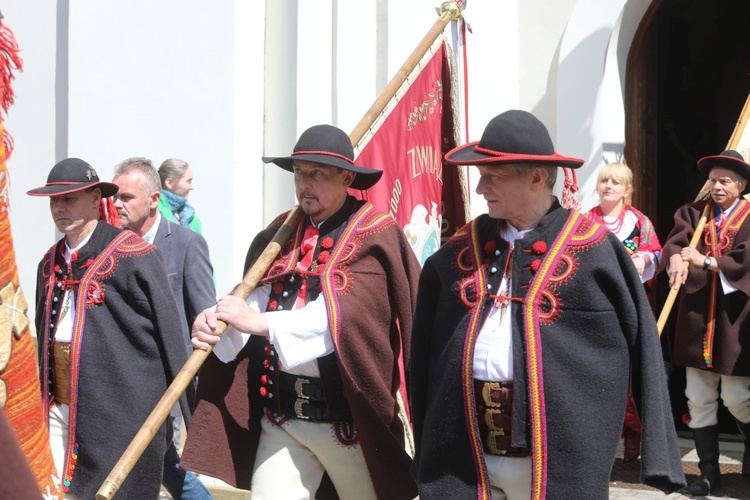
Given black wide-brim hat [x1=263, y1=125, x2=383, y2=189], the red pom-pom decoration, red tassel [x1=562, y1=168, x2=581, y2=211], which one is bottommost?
the red pom-pom decoration

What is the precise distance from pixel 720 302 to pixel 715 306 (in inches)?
1.5

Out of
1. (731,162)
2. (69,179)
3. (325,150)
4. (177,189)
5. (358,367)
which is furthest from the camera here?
(177,189)

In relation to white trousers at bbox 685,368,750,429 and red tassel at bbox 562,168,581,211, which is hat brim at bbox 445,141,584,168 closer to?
red tassel at bbox 562,168,581,211

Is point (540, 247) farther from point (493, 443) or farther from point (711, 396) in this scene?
point (711, 396)

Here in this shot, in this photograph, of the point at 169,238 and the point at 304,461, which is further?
the point at 169,238

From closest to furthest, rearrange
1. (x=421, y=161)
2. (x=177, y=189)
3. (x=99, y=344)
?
(x=99, y=344), (x=421, y=161), (x=177, y=189)

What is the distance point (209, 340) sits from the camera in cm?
383

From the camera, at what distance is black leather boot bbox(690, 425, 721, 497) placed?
6.80m

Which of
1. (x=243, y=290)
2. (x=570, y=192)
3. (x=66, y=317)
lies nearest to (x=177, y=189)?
(x=570, y=192)

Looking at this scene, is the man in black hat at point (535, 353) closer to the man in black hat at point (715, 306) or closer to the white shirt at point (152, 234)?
the white shirt at point (152, 234)

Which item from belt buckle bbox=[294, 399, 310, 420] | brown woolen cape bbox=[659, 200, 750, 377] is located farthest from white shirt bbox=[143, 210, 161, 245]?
brown woolen cape bbox=[659, 200, 750, 377]

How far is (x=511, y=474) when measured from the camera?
137 inches

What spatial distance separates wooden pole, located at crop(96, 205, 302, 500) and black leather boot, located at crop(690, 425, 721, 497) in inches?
141

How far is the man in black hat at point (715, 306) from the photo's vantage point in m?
6.78
